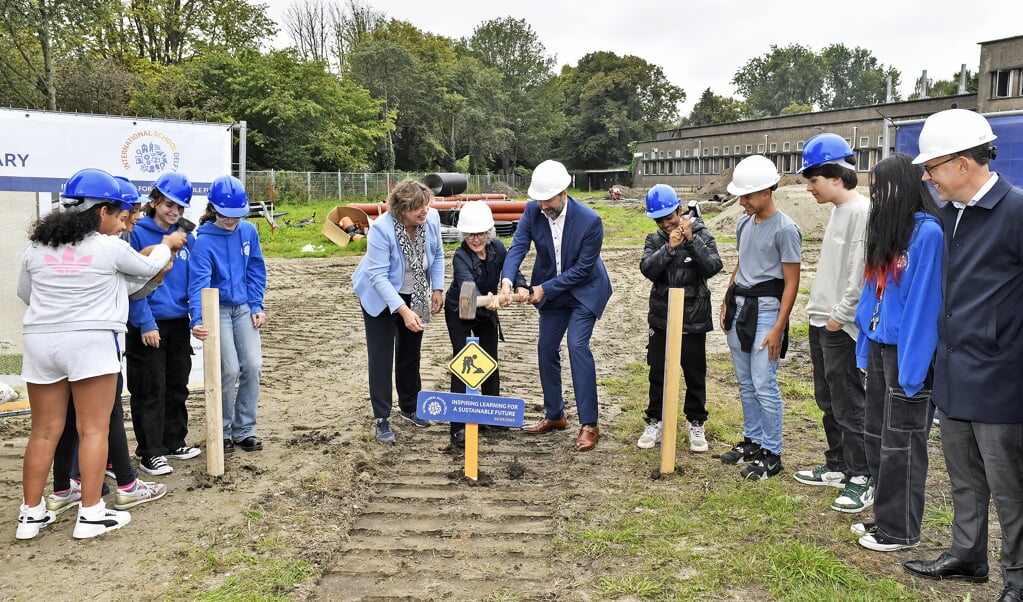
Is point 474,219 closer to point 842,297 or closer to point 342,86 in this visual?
point 842,297

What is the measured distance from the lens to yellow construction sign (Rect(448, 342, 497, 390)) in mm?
4730

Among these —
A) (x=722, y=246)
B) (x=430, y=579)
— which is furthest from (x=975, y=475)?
(x=722, y=246)

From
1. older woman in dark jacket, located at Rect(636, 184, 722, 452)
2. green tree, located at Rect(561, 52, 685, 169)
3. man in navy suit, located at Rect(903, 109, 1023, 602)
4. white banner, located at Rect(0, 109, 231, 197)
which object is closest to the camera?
man in navy suit, located at Rect(903, 109, 1023, 602)

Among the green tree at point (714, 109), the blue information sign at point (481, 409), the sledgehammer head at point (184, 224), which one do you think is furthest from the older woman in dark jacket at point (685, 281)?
the green tree at point (714, 109)

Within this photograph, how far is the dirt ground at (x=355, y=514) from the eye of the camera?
3479 millimetres

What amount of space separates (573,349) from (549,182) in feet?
4.07

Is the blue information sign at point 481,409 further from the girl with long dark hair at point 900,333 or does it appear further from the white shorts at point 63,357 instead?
the girl with long dark hair at point 900,333

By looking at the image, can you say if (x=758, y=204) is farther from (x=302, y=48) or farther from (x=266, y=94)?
(x=302, y=48)

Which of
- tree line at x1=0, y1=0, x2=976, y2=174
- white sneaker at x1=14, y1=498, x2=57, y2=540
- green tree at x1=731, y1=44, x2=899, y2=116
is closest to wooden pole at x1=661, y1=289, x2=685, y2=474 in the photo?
white sneaker at x1=14, y1=498, x2=57, y2=540

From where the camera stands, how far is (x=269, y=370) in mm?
7762

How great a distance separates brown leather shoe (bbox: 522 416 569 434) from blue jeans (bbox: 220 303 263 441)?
7.05 ft

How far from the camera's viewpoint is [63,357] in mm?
3662

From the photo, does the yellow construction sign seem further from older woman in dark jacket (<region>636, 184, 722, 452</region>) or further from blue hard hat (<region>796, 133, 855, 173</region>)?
blue hard hat (<region>796, 133, 855, 173</region>)

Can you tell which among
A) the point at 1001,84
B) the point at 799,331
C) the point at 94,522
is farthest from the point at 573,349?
the point at 1001,84
